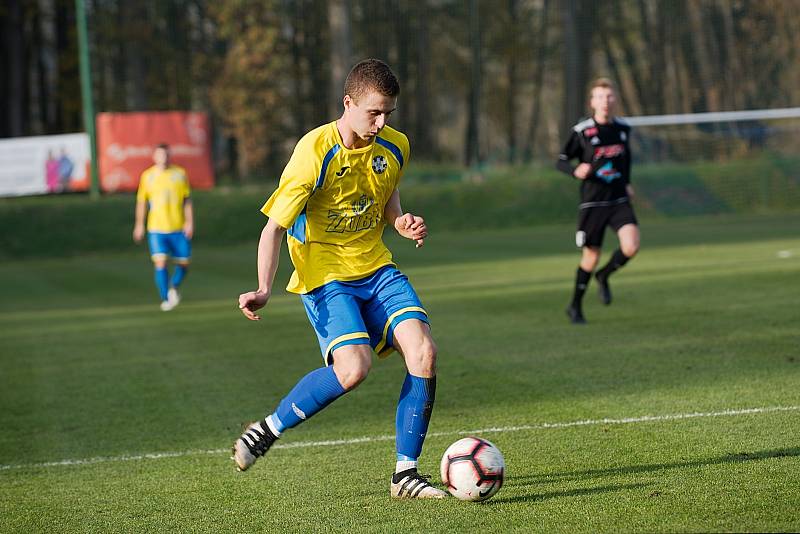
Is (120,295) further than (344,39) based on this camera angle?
No

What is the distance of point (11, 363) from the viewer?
33.5ft

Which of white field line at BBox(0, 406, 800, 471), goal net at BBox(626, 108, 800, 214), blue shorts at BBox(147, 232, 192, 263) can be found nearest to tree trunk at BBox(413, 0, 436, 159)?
goal net at BBox(626, 108, 800, 214)

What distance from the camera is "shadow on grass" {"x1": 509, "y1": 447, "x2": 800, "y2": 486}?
5.29 m

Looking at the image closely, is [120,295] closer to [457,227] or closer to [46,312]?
[46,312]

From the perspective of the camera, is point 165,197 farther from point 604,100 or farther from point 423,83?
point 423,83

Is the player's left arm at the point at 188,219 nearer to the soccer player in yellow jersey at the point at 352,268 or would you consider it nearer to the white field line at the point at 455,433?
the white field line at the point at 455,433

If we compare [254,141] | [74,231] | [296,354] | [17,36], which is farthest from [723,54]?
[296,354]

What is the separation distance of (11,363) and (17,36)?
23.5m

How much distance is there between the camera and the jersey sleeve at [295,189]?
5.09 metres

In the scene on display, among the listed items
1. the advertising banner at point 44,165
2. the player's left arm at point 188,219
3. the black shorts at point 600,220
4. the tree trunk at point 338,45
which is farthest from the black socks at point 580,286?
the tree trunk at point 338,45

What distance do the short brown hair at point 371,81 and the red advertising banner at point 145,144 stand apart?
21.2 metres

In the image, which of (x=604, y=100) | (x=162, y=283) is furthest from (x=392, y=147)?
(x=162, y=283)

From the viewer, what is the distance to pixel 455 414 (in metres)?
6.96

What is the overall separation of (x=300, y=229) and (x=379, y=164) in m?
0.48
